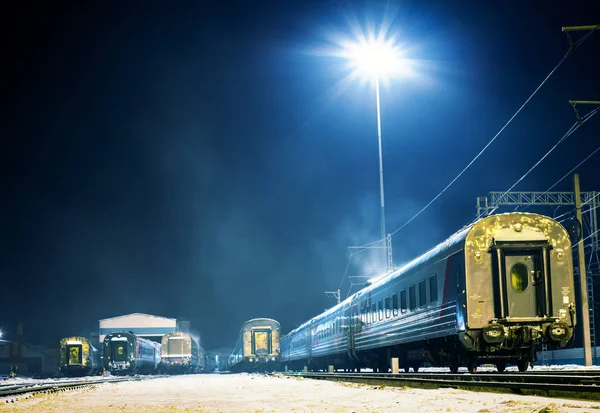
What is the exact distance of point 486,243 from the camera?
16.2m

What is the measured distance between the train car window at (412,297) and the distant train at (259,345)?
3290 centimetres

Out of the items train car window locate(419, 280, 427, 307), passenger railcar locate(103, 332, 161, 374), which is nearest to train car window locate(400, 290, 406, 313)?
train car window locate(419, 280, 427, 307)

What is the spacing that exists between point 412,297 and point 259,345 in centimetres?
3340

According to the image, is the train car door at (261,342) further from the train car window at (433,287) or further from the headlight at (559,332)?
the headlight at (559,332)

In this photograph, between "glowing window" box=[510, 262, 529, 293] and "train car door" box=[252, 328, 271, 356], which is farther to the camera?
"train car door" box=[252, 328, 271, 356]

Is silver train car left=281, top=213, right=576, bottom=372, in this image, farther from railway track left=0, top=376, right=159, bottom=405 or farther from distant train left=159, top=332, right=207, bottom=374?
distant train left=159, top=332, right=207, bottom=374

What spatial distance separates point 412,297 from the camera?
20.1 m

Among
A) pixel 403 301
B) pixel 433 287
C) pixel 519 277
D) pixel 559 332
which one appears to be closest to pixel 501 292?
pixel 519 277

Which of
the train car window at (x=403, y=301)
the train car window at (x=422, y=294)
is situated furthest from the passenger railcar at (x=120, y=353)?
the train car window at (x=422, y=294)

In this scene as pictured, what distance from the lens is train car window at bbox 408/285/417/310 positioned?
19817mm

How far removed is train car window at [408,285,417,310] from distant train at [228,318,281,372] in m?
32.9

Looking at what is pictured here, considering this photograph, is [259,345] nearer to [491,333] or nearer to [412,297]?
[412,297]

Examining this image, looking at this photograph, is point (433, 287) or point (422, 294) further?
point (422, 294)

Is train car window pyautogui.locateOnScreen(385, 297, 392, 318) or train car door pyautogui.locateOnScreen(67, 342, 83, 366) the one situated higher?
train car window pyautogui.locateOnScreen(385, 297, 392, 318)
